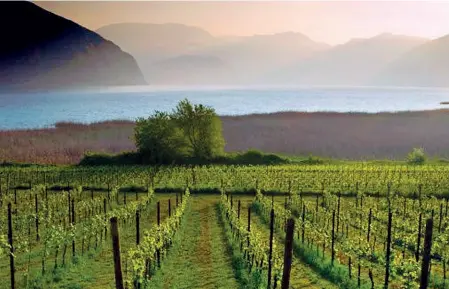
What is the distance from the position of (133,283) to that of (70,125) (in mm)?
68690

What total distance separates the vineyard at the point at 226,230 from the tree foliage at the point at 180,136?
19.2 ft

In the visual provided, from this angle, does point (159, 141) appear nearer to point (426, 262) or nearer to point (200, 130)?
point (200, 130)

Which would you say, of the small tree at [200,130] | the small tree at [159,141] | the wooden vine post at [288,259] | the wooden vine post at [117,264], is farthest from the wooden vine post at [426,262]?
the small tree at [200,130]

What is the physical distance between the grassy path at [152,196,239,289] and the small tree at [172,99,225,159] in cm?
2403

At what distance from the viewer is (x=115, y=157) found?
4812 cm

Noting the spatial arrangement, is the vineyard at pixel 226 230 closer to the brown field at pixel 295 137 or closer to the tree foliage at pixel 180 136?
the tree foliage at pixel 180 136

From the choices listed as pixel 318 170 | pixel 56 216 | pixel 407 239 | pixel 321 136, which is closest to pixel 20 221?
pixel 56 216

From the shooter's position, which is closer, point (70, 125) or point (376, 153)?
point (376, 153)

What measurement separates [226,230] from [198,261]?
200 inches

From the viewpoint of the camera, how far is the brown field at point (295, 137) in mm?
62156

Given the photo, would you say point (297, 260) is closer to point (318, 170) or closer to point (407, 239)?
point (407, 239)

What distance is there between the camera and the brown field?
62.2 metres

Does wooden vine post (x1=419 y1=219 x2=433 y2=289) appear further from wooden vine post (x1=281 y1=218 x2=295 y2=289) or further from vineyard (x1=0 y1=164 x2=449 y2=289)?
wooden vine post (x1=281 y1=218 x2=295 y2=289)

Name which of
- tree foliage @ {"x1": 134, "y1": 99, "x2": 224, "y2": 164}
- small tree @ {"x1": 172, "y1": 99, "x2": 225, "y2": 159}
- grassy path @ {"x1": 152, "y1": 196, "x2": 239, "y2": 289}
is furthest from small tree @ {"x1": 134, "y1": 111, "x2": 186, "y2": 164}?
grassy path @ {"x1": 152, "y1": 196, "x2": 239, "y2": 289}
